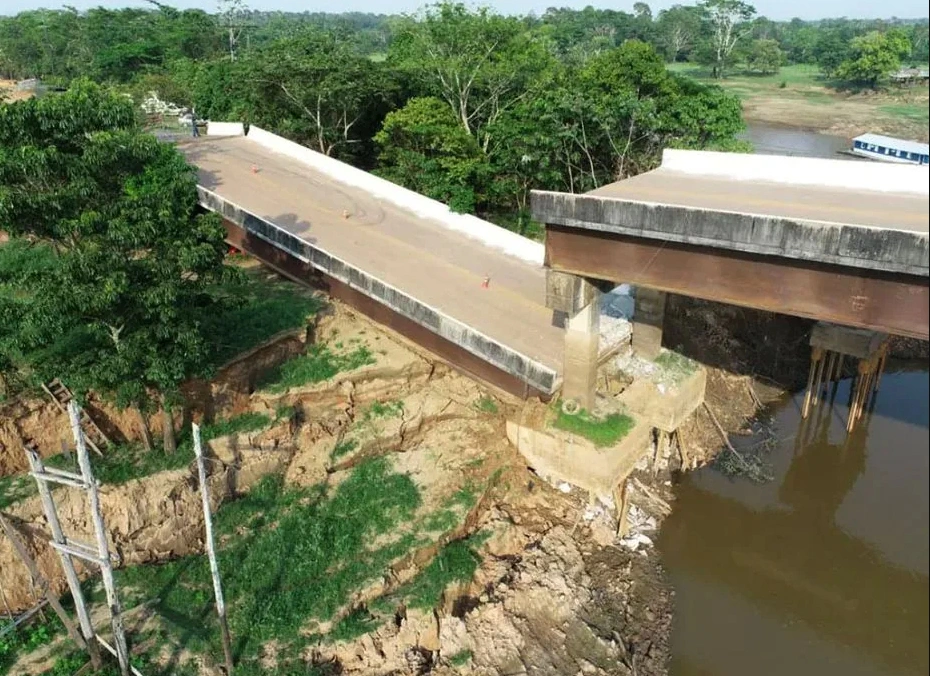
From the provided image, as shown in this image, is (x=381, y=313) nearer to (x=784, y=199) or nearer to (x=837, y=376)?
(x=784, y=199)

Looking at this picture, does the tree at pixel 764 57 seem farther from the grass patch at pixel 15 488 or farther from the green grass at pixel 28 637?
the green grass at pixel 28 637

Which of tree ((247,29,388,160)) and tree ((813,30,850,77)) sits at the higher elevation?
tree ((813,30,850,77))

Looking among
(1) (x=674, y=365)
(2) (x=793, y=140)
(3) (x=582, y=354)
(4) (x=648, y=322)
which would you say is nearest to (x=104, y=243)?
(3) (x=582, y=354)

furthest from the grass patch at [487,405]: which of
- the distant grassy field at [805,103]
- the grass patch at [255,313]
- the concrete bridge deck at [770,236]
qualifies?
the distant grassy field at [805,103]

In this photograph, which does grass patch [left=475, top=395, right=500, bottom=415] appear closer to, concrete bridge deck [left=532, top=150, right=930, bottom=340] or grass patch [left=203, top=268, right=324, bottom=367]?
concrete bridge deck [left=532, top=150, right=930, bottom=340]

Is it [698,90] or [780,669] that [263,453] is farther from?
[698,90]

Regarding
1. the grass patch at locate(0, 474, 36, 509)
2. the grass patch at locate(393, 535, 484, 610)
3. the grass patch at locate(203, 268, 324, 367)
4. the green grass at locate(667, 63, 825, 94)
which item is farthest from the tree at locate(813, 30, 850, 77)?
the grass patch at locate(0, 474, 36, 509)
